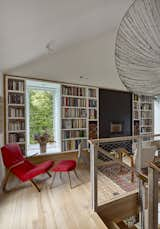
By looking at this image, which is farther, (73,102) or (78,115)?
A: (78,115)

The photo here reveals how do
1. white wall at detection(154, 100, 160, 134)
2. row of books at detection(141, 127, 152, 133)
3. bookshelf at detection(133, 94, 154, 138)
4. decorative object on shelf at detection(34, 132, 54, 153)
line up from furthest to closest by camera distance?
1. white wall at detection(154, 100, 160, 134)
2. row of books at detection(141, 127, 152, 133)
3. bookshelf at detection(133, 94, 154, 138)
4. decorative object on shelf at detection(34, 132, 54, 153)

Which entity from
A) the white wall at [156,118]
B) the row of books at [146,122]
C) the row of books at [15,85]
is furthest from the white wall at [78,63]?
the white wall at [156,118]

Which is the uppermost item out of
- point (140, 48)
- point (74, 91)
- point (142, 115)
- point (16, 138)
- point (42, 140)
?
point (74, 91)

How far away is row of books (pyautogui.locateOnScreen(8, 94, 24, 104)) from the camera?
3.34m

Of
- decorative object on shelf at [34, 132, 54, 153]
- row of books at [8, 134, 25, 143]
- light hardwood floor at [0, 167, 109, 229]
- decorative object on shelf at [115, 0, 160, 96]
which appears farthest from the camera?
decorative object on shelf at [34, 132, 54, 153]

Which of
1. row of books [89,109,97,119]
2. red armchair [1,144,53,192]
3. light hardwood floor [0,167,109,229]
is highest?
row of books [89,109,97,119]

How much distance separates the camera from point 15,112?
11.2ft

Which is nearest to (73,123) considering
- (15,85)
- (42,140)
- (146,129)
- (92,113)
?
(92,113)

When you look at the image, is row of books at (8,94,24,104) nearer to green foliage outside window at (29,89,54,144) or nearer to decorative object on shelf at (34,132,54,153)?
green foliage outside window at (29,89,54,144)

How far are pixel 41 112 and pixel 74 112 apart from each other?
90 cm

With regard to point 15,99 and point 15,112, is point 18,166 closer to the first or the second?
point 15,112

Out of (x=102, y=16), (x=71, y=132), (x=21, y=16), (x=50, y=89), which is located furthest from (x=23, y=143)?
(x=102, y=16)

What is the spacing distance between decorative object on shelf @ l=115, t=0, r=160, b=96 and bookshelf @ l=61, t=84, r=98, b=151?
117 inches

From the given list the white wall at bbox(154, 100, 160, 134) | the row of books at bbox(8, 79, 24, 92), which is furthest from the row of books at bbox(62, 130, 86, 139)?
the white wall at bbox(154, 100, 160, 134)
